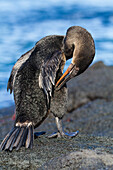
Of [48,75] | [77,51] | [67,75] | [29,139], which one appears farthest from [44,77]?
[29,139]

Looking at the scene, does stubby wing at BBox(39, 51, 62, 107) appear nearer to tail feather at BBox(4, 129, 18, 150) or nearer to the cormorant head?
the cormorant head

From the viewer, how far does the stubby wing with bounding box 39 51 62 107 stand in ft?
11.6

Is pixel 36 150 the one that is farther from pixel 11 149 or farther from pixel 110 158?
pixel 110 158

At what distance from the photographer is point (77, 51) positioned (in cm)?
366

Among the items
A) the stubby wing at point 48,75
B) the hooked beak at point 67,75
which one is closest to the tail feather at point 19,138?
the stubby wing at point 48,75

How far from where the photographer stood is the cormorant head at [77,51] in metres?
3.66

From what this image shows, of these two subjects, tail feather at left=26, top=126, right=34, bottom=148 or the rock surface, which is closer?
the rock surface

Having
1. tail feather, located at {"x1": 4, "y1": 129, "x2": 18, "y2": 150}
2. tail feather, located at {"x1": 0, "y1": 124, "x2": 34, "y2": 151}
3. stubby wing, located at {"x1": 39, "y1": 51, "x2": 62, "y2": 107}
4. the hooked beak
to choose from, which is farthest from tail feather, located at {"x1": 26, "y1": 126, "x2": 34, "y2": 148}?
the hooked beak

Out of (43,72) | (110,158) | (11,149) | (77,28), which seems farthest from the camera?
(77,28)

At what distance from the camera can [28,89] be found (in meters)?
3.57

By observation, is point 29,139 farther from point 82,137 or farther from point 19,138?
point 82,137

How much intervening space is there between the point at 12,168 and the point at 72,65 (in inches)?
64.1

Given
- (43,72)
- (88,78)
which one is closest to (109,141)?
(43,72)

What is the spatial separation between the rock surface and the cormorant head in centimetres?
90
